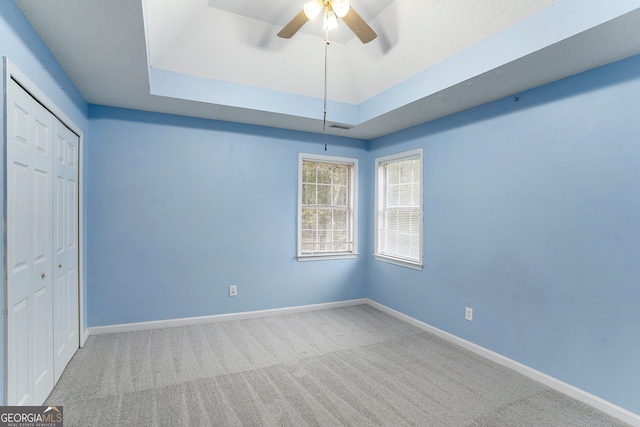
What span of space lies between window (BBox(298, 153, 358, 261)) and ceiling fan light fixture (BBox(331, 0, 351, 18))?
7.83 feet

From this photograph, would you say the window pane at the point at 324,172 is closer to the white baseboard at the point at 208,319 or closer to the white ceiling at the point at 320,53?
the white ceiling at the point at 320,53

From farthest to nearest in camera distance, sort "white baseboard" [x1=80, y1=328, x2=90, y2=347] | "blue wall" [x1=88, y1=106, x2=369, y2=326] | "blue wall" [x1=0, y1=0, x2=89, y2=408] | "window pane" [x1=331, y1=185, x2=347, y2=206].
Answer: "window pane" [x1=331, y1=185, x2=347, y2=206], "blue wall" [x1=88, y1=106, x2=369, y2=326], "white baseboard" [x1=80, y1=328, x2=90, y2=347], "blue wall" [x1=0, y1=0, x2=89, y2=408]

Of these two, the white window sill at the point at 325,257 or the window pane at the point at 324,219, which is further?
the window pane at the point at 324,219

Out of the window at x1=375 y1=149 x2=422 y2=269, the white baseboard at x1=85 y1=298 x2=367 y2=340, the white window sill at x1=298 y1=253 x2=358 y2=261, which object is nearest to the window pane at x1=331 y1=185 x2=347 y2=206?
the window at x1=375 y1=149 x2=422 y2=269

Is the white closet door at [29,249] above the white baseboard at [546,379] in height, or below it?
above

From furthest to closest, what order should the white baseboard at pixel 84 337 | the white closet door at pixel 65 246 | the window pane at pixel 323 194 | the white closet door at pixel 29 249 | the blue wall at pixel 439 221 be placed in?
1. the window pane at pixel 323 194
2. the white baseboard at pixel 84 337
3. the white closet door at pixel 65 246
4. the blue wall at pixel 439 221
5. the white closet door at pixel 29 249

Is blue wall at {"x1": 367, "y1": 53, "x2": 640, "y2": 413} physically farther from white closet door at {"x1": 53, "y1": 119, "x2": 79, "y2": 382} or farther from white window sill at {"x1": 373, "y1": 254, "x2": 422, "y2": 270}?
white closet door at {"x1": 53, "y1": 119, "x2": 79, "y2": 382}

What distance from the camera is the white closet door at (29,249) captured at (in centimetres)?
174

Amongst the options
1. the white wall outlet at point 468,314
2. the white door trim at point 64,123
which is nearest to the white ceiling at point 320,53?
the white door trim at point 64,123

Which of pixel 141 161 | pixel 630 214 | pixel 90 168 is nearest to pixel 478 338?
pixel 630 214

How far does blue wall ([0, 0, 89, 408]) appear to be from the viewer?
5.36 ft

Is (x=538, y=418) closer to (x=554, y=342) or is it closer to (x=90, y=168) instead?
(x=554, y=342)

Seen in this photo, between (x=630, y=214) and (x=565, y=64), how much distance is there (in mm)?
1146

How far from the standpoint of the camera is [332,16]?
7.94 feet
